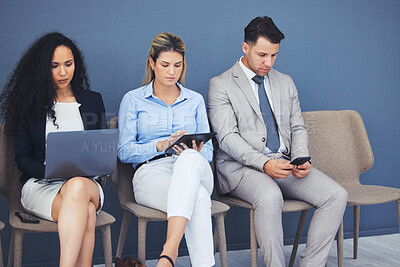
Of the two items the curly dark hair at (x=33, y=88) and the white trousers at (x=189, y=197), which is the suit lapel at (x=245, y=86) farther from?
the curly dark hair at (x=33, y=88)

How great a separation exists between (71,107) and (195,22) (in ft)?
3.47

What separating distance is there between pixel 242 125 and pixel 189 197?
27.3 inches

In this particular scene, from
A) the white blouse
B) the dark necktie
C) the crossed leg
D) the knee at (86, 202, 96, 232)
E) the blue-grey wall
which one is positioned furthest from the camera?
the blue-grey wall

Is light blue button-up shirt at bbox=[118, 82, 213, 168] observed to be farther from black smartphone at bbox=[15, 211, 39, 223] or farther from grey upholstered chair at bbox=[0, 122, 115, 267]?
black smartphone at bbox=[15, 211, 39, 223]

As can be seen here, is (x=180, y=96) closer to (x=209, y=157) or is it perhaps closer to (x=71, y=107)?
(x=209, y=157)

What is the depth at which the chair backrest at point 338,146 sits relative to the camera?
2.82 m

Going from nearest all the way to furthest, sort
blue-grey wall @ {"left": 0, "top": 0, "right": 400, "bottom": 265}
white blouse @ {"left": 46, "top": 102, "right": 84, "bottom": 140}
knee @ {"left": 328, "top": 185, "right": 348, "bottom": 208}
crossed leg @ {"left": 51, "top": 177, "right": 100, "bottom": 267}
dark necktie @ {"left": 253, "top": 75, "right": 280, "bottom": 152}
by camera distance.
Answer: crossed leg @ {"left": 51, "top": 177, "right": 100, "bottom": 267} < white blouse @ {"left": 46, "top": 102, "right": 84, "bottom": 140} < knee @ {"left": 328, "top": 185, "right": 348, "bottom": 208} < dark necktie @ {"left": 253, "top": 75, "right": 280, "bottom": 152} < blue-grey wall @ {"left": 0, "top": 0, "right": 400, "bottom": 265}

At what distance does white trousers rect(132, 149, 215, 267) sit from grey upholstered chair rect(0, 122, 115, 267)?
0.73ft

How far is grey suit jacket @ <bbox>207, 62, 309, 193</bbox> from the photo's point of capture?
2.46m

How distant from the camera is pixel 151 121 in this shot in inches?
96.1

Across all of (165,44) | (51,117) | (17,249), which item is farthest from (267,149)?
(17,249)

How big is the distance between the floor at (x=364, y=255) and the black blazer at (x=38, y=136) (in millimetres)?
1002

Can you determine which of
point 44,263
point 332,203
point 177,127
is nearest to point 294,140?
point 332,203

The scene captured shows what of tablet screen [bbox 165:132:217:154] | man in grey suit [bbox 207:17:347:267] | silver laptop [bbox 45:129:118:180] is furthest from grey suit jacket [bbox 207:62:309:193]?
silver laptop [bbox 45:129:118:180]
